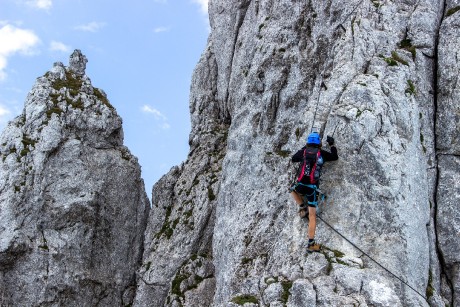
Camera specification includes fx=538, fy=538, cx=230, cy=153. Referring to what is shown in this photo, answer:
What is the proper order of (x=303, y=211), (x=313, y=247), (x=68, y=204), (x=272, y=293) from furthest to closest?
(x=68, y=204) < (x=303, y=211) < (x=313, y=247) < (x=272, y=293)

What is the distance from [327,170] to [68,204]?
1838cm

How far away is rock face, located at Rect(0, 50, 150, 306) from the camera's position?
31.0m

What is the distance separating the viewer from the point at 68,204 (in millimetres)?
33031

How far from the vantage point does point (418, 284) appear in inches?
779

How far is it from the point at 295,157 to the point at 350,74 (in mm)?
4981

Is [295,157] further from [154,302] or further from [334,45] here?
[154,302]

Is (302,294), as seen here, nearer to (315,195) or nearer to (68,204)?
(315,195)

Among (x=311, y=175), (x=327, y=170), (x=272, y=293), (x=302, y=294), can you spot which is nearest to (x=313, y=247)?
(x=302, y=294)

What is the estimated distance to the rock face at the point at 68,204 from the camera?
31.0 metres

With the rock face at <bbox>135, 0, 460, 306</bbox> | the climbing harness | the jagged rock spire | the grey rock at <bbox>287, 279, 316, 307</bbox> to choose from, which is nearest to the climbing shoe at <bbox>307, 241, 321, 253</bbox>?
the rock face at <bbox>135, 0, 460, 306</bbox>

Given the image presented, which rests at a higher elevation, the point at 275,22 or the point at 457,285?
the point at 275,22

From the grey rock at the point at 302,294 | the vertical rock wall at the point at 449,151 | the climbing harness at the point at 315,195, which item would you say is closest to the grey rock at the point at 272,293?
the grey rock at the point at 302,294

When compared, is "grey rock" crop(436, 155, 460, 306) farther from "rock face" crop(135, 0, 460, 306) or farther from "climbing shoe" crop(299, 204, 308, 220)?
"climbing shoe" crop(299, 204, 308, 220)

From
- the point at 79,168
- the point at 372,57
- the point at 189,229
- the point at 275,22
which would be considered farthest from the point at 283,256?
the point at 79,168
